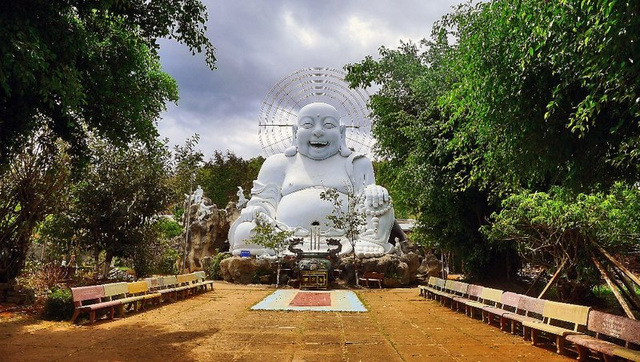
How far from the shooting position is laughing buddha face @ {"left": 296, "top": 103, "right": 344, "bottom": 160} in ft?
65.1

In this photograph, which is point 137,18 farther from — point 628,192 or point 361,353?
point 628,192

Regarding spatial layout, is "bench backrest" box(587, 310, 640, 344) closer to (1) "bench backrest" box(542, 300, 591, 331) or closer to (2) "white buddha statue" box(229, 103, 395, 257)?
(1) "bench backrest" box(542, 300, 591, 331)

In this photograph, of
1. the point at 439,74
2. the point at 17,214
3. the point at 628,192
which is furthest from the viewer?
the point at 439,74

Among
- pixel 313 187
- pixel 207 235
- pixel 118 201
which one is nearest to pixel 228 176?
pixel 207 235

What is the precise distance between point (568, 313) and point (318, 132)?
14.8 meters

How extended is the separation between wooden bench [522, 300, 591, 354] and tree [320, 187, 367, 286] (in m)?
9.34

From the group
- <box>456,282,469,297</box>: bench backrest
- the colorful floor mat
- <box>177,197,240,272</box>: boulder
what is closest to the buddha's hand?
the colorful floor mat

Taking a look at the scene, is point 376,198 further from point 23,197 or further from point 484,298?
point 23,197

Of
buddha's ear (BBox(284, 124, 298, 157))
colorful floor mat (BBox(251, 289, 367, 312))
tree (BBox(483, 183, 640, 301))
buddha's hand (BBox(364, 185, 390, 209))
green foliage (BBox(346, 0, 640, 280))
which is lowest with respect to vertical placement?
colorful floor mat (BBox(251, 289, 367, 312))

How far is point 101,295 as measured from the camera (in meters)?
7.54

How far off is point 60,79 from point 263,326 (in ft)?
13.7

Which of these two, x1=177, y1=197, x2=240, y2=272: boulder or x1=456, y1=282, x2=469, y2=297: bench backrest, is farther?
x1=177, y1=197, x2=240, y2=272: boulder

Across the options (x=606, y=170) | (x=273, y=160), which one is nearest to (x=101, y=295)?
(x=606, y=170)

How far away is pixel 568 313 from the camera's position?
567 centimetres
